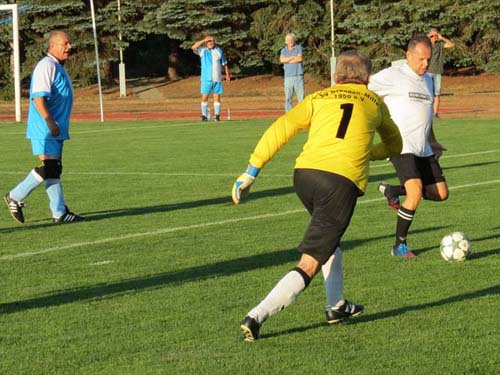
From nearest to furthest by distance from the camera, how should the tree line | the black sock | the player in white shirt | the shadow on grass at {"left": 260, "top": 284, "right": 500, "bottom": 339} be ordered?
the shadow on grass at {"left": 260, "top": 284, "right": 500, "bottom": 339}
the black sock
the player in white shirt
the tree line

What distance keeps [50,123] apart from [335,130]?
6.10 m

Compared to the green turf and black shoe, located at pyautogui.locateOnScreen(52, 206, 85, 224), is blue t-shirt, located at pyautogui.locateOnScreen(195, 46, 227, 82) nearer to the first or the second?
the green turf

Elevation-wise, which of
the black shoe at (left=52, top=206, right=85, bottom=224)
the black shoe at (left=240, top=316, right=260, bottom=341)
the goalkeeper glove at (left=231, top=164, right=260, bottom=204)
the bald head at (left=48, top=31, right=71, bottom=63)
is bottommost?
the black shoe at (left=52, top=206, right=85, bottom=224)

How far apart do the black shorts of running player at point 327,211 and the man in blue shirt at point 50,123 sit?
607 cm

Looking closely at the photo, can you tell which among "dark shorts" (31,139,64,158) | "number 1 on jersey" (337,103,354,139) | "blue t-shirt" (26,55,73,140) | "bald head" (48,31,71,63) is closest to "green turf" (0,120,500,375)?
"dark shorts" (31,139,64,158)

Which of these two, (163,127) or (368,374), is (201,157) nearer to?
(163,127)

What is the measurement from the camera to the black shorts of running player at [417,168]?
34.7 ft

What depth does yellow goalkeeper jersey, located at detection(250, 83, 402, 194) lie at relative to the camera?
7.02 metres

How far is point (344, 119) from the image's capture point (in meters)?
7.06

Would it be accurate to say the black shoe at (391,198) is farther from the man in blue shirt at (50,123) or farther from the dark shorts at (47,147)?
the dark shorts at (47,147)

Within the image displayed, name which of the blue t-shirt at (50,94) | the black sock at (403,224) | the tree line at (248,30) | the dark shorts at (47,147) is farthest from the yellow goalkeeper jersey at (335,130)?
the tree line at (248,30)

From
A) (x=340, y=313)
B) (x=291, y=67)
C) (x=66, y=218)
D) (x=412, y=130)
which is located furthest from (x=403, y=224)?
(x=291, y=67)

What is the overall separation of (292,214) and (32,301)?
205 inches

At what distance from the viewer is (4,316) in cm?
789
